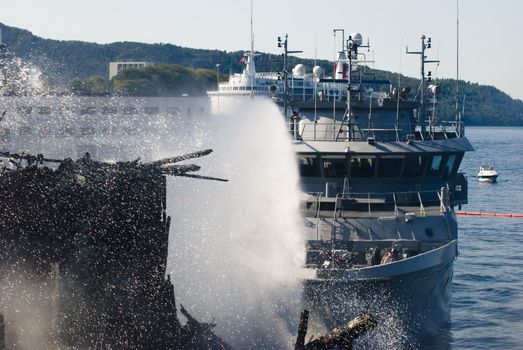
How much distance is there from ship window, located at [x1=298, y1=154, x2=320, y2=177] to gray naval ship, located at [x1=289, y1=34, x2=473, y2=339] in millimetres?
56

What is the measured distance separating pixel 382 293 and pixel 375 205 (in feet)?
19.2

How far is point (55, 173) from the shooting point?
102 feet

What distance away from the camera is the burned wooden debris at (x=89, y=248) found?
3080 cm

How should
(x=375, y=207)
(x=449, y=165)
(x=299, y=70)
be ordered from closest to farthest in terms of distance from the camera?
(x=375, y=207) < (x=449, y=165) < (x=299, y=70)

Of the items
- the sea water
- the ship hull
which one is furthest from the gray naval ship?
the sea water

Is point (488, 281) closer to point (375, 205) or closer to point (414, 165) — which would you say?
point (414, 165)

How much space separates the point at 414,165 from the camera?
43.1m

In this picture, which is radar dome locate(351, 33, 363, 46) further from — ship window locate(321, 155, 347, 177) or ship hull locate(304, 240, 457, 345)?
ship hull locate(304, 240, 457, 345)

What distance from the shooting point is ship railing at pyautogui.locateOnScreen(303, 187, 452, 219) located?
1590 inches

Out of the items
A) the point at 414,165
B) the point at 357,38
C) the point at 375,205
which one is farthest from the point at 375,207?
the point at 357,38

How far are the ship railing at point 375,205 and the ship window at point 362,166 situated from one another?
0.99 meters

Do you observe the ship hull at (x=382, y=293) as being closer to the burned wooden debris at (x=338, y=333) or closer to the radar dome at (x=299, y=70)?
the burned wooden debris at (x=338, y=333)

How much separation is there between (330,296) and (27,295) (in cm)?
1231

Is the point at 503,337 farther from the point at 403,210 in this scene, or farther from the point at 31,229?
the point at 31,229
